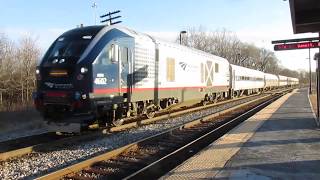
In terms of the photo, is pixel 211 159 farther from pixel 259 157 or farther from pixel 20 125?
pixel 20 125

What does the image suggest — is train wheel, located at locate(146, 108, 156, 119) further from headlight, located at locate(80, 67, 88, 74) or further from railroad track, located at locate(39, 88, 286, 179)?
headlight, located at locate(80, 67, 88, 74)

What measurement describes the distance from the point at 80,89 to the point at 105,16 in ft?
91.7

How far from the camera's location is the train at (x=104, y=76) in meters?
13.0

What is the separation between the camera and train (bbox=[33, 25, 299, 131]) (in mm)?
13000

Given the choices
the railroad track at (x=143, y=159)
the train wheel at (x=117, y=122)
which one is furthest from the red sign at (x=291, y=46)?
the train wheel at (x=117, y=122)

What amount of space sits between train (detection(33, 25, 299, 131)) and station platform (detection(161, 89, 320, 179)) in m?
3.92

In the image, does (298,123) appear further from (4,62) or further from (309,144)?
(4,62)

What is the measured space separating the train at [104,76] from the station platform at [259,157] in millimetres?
3918

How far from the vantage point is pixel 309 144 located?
1171 centimetres

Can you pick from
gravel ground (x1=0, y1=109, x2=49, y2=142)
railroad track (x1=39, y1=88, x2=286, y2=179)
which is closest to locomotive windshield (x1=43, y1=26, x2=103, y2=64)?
gravel ground (x1=0, y1=109, x2=49, y2=142)

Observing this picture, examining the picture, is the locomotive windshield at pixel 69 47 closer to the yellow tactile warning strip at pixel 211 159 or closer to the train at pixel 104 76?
the train at pixel 104 76

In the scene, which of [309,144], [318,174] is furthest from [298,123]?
[318,174]

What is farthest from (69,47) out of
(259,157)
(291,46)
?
(291,46)

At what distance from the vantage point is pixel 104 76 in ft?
44.9
